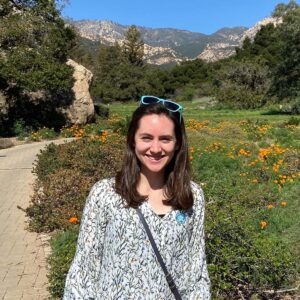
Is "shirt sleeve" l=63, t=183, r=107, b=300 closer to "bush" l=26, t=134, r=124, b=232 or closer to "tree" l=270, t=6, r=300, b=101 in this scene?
"bush" l=26, t=134, r=124, b=232

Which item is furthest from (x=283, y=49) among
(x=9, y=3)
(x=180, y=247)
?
(x=180, y=247)

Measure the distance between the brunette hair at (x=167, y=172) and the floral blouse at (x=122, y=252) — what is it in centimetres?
4

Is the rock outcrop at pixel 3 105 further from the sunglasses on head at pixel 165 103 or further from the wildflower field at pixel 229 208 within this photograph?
the sunglasses on head at pixel 165 103

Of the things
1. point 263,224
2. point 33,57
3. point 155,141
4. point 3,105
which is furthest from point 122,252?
point 3,105

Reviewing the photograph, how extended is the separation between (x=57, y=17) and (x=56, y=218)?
52.2ft

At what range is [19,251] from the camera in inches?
224

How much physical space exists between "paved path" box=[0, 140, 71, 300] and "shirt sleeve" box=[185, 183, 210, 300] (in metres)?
2.69

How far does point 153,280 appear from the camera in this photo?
6.36 ft

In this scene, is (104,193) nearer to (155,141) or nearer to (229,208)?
(155,141)

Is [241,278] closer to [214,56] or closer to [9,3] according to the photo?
[9,3]

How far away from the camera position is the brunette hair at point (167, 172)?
198 cm

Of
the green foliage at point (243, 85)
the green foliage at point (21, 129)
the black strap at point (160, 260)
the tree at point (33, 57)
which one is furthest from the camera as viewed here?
the green foliage at point (243, 85)

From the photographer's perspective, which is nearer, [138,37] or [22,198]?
[22,198]

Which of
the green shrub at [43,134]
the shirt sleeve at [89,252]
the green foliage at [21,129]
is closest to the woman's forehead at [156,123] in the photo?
the shirt sleeve at [89,252]
